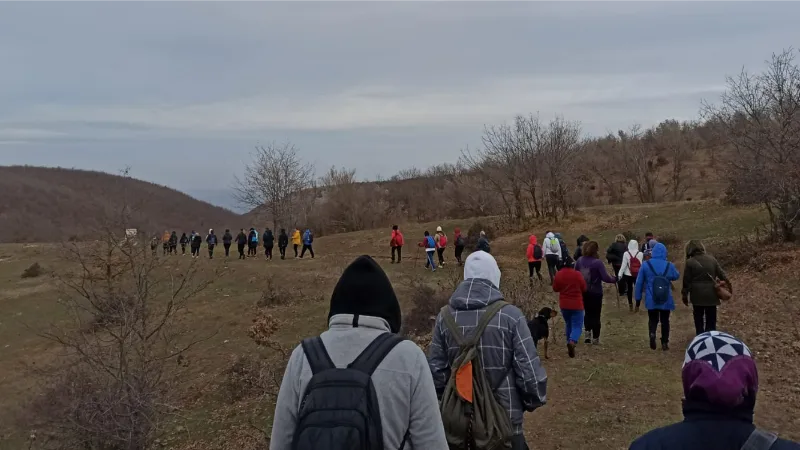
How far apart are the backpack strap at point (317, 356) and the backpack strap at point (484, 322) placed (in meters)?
1.61

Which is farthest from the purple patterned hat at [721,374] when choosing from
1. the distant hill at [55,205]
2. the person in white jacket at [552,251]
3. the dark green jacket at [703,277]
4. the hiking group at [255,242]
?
the distant hill at [55,205]

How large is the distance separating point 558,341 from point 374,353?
30.9 feet

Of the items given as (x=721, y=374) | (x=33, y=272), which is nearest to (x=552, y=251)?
(x=721, y=374)

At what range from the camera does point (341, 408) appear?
2.34 m

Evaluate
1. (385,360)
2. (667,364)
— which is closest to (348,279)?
(385,360)

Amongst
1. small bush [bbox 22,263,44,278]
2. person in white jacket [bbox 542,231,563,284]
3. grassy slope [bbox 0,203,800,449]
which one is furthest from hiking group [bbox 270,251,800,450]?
small bush [bbox 22,263,44,278]

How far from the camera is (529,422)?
25.9 ft

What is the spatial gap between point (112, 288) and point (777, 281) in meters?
14.3

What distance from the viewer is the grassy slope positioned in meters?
7.82

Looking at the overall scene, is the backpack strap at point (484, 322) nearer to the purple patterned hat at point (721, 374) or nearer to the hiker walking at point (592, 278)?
the purple patterned hat at point (721, 374)

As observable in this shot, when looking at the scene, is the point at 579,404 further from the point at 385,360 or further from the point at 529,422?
the point at 385,360

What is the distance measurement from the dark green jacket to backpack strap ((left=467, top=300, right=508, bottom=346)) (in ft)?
19.6

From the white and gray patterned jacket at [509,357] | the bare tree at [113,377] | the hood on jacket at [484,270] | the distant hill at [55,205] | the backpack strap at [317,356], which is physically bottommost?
the bare tree at [113,377]

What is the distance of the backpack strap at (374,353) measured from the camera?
96.4 inches
